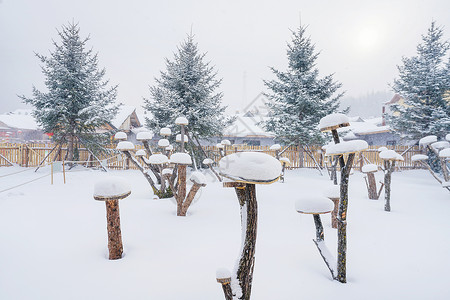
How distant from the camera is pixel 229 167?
153 centimetres

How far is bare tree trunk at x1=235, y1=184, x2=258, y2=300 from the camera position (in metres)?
1.67

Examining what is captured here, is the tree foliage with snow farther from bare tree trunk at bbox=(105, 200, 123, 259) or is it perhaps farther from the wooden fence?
bare tree trunk at bbox=(105, 200, 123, 259)

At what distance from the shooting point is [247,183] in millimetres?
1624

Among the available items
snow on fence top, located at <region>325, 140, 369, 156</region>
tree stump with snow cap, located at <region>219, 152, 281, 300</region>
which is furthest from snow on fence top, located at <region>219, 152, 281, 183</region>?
snow on fence top, located at <region>325, 140, 369, 156</region>

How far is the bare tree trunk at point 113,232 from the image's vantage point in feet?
7.88

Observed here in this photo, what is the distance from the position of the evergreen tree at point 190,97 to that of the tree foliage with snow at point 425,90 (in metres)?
10.7

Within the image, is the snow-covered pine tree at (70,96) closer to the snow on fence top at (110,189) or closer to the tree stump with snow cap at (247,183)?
the snow on fence top at (110,189)

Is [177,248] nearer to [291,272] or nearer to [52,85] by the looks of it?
[291,272]

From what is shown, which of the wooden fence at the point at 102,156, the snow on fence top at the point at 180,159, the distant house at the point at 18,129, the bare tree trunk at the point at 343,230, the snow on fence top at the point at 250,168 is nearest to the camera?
the snow on fence top at the point at 250,168

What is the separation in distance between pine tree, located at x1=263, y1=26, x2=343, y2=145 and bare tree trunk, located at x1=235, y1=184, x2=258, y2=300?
10115 mm

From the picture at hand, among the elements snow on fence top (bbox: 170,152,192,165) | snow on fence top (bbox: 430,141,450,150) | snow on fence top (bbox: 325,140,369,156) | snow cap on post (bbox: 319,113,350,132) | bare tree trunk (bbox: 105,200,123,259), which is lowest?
bare tree trunk (bbox: 105,200,123,259)

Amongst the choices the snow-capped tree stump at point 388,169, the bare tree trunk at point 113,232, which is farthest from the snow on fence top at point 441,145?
the bare tree trunk at point 113,232

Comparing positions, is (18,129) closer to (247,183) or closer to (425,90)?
(247,183)

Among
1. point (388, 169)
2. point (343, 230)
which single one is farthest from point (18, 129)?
point (388, 169)
